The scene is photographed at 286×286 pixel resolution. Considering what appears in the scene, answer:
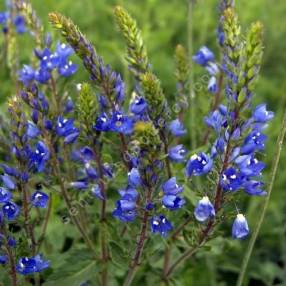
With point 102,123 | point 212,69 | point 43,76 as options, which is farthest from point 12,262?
point 212,69

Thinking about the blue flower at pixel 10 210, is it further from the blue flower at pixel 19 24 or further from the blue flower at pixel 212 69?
the blue flower at pixel 19 24

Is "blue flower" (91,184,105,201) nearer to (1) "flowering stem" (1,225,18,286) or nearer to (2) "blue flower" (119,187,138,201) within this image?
(2) "blue flower" (119,187,138,201)

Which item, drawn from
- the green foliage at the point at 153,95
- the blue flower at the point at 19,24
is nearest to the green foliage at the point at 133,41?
the green foliage at the point at 153,95

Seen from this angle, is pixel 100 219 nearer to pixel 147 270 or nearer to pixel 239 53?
pixel 147 270

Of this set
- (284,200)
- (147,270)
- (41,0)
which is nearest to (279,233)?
(284,200)

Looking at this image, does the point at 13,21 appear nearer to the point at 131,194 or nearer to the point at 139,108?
the point at 139,108

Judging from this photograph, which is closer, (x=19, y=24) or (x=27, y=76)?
(x=27, y=76)

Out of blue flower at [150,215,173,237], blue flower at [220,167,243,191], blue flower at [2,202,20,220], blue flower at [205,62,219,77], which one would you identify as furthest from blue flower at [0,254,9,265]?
blue flower at [205,62,219,77]
